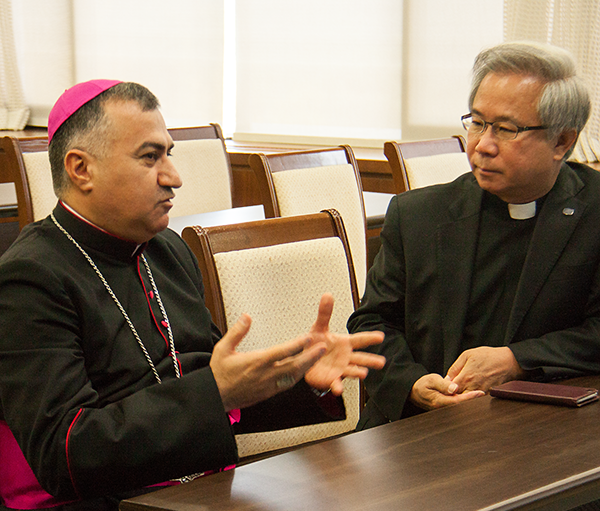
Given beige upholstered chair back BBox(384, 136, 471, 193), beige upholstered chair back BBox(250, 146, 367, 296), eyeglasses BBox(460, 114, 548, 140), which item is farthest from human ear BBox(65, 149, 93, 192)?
beige upholstered chair back BBox(384, 136, 471, 193)

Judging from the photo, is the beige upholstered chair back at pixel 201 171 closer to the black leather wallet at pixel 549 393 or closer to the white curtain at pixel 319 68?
the white curtain at pixel 319 68

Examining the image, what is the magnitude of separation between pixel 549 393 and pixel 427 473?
→ 1.19ft

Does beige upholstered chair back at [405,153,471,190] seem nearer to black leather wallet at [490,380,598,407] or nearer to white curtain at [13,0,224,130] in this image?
black leather wallet at [490,380,598,407]

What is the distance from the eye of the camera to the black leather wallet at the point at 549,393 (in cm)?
114

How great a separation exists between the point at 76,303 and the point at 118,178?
0.71 feet

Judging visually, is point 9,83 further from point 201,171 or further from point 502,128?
point 502,128

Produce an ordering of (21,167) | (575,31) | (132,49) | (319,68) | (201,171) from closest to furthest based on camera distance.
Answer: (21,167) → (201,171) → (575,31) → (319,68) → (132,49)

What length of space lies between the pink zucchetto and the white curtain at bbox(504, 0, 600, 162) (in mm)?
2681

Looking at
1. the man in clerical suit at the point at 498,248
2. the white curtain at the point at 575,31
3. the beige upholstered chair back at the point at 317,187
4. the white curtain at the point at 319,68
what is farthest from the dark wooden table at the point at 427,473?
the white curtain at the point at 319,68

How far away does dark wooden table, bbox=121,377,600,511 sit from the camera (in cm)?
83

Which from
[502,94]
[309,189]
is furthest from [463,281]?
[309,189]

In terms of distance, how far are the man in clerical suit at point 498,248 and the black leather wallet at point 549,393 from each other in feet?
0.92

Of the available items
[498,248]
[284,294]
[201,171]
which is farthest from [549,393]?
[201,171]

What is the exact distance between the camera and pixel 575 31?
3.46 m
